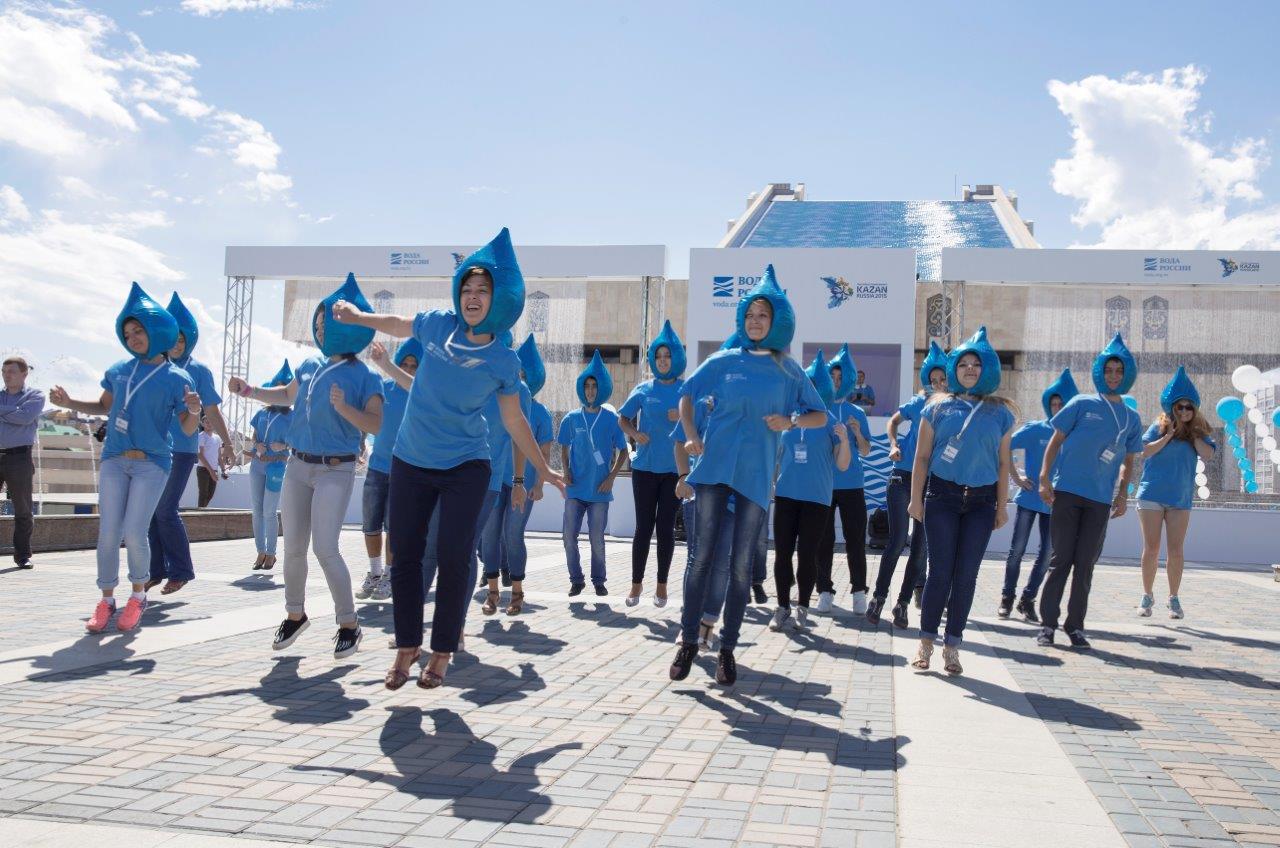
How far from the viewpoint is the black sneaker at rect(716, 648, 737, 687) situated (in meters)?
4.90

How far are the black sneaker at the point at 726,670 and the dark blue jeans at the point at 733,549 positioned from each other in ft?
0.20

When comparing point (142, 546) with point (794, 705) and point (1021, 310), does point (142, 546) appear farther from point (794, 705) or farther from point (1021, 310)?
point (1021, 310)

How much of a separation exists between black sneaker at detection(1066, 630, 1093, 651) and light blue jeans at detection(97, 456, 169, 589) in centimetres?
536

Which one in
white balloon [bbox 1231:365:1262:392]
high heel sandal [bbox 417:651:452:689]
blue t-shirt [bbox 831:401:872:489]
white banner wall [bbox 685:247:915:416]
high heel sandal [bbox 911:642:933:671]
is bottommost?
high heel sandal [bbox 911:642:933:671]

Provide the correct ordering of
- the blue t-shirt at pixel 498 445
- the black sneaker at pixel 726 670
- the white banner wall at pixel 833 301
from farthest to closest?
the white banner wall at pixel 833 301 → the blue t-shirt at pixel 498 445 → the black sneaker at pixel 726 670

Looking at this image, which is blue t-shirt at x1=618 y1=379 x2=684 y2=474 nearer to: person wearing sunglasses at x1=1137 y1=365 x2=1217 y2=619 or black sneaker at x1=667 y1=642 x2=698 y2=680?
black sneaker at x1=667 y1=642 x2=698 y2=680

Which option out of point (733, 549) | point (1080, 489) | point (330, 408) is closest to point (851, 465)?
point (1080, 489)

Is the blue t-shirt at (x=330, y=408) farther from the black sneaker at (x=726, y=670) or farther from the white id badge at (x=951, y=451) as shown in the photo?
the white id badge at (x=951, y=451)

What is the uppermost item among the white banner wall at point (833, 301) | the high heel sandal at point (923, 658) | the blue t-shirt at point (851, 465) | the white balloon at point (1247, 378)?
the white banner wall at point (833, 301)

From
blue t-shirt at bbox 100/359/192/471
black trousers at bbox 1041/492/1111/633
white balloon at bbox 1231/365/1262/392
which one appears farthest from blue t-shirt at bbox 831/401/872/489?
white balloon at bbox 1231/365/1262/392

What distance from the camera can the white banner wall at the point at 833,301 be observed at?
17641 millimetres

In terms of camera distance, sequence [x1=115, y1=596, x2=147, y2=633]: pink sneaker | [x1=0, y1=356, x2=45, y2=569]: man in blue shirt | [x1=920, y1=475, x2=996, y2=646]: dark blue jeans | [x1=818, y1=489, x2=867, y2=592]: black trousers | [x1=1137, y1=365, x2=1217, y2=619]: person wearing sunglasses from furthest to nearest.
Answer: [x1=0, y1=356, x2=45, y2=569]: man in blue shirt < [x1=1137, y1=365, x2=1217, y2=619]: person wearing sunglasses < [x1=818, y1=489, x2=867, y2=592]: black trousers < [x1=115, y1=596, x2=147, y2=633]: pink sneaker < [x1=920, y1=475, x2=996, y2=646]: dark blue jeans

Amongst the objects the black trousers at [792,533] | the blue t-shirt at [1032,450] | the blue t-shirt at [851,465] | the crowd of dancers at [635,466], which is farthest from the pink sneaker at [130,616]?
the blue t-shirt at [1032,450]

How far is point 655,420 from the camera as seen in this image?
7.80 metres
